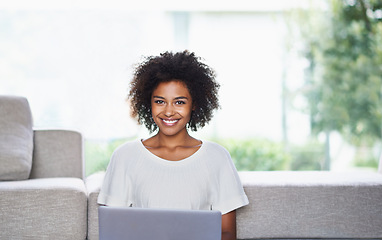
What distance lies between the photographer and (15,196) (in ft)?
6.11

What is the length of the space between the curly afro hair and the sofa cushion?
0.74 meters

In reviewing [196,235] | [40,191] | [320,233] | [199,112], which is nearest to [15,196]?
[40,191]

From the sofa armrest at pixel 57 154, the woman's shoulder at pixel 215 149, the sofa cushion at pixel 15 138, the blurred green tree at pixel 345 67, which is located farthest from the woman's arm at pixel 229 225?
the blurred green tree at pixel 345 67

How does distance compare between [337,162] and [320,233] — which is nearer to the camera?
[320,233]

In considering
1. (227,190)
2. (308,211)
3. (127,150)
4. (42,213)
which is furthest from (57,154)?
(308,211)

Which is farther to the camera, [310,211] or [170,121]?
[310,211]

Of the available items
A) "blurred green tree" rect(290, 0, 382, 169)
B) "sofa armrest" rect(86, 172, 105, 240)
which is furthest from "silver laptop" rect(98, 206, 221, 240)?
"blurred green tree" rect(290, 0, 382, 169)

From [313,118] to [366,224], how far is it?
3956 mm

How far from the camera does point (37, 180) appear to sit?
2162 millimetres

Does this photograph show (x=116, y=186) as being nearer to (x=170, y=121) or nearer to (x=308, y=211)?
(x=170, y=121)

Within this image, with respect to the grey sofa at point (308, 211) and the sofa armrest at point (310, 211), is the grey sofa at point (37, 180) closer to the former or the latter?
the grey sofa at point (308, 211)

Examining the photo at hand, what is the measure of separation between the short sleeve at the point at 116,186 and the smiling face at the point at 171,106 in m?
0.21

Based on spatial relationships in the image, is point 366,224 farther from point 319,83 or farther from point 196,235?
point 319,83

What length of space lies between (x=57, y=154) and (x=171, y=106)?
0.96 meters
